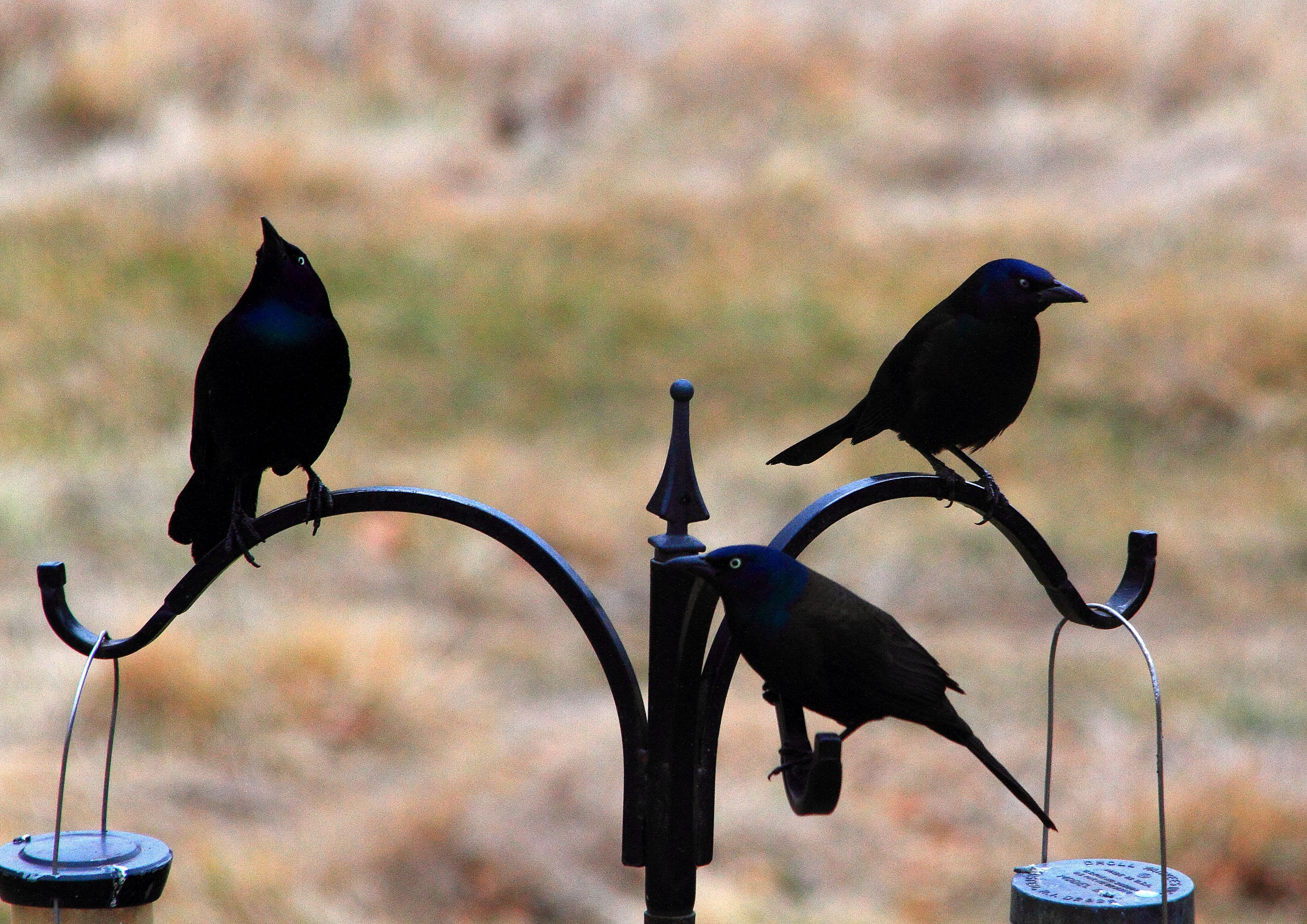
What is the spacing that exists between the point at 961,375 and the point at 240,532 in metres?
1.33

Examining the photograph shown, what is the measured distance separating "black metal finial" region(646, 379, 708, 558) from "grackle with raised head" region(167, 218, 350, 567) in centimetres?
58

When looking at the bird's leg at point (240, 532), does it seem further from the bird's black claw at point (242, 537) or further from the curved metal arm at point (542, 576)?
the curved metal arm at point (542, 576)

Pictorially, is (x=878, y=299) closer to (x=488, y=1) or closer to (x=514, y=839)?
(x=488, y=1)

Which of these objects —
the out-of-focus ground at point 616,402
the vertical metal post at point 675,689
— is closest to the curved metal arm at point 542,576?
the vertical metal post at point 675,689

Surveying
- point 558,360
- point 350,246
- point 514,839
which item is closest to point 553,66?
point 350,246

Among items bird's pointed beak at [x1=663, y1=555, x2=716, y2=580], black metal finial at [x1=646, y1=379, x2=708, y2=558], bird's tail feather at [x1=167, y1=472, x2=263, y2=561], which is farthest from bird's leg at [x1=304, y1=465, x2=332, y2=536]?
bird's pointed beak at [x1=663, y1=555, x2=716, y2=580]

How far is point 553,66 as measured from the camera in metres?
13.9

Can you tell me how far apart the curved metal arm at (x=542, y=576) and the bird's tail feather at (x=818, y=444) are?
619 millimetres

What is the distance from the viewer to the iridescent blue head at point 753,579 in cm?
187

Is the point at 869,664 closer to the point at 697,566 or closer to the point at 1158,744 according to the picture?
the point at 697,566

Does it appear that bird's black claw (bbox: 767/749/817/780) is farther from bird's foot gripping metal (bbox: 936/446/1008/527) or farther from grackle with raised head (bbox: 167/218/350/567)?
grackle with raised head (bbox: 167/218/350/567)

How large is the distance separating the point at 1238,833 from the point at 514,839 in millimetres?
2639

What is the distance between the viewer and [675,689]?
2.08 m

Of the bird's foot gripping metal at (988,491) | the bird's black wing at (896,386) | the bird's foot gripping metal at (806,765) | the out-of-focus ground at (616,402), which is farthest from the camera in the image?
the out-of-focus ground at (616,402)
